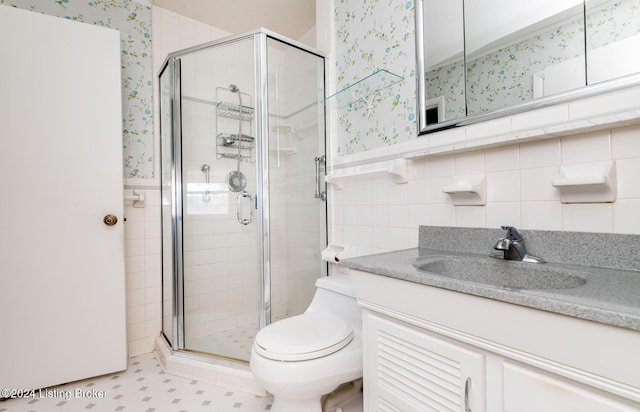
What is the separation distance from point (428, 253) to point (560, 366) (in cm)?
63

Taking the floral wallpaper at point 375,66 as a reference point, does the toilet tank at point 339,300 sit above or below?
below

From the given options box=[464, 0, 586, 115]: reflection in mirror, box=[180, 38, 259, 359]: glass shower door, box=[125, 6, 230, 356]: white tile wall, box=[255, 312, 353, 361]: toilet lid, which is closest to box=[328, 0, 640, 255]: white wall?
box=[464, 0, 586, 115]: reflection in mirror

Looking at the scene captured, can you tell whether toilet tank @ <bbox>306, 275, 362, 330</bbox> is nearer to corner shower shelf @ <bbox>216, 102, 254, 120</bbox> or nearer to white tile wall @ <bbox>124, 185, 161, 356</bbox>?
corner shower shelf @ <bbox>216, 102, 254, 120</bbox>

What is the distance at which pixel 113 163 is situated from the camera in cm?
176

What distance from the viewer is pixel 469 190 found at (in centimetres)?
109

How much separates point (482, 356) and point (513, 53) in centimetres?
107

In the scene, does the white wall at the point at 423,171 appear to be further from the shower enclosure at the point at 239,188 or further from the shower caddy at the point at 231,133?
the shower caddy at the point at 231,133

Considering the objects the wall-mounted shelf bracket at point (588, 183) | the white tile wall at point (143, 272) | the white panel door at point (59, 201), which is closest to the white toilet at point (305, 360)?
the wall-mounted shelf bracket at point (588, 183)

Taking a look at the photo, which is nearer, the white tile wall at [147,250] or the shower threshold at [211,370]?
the shower threshold at [211,370]

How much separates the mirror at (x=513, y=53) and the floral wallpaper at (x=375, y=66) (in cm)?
9

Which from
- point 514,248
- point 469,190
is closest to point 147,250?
point 469,190

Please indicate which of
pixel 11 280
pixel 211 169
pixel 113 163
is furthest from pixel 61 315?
pixel 211 169

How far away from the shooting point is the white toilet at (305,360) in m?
1.06

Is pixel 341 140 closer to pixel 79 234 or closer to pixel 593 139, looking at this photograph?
pixel 593 139
